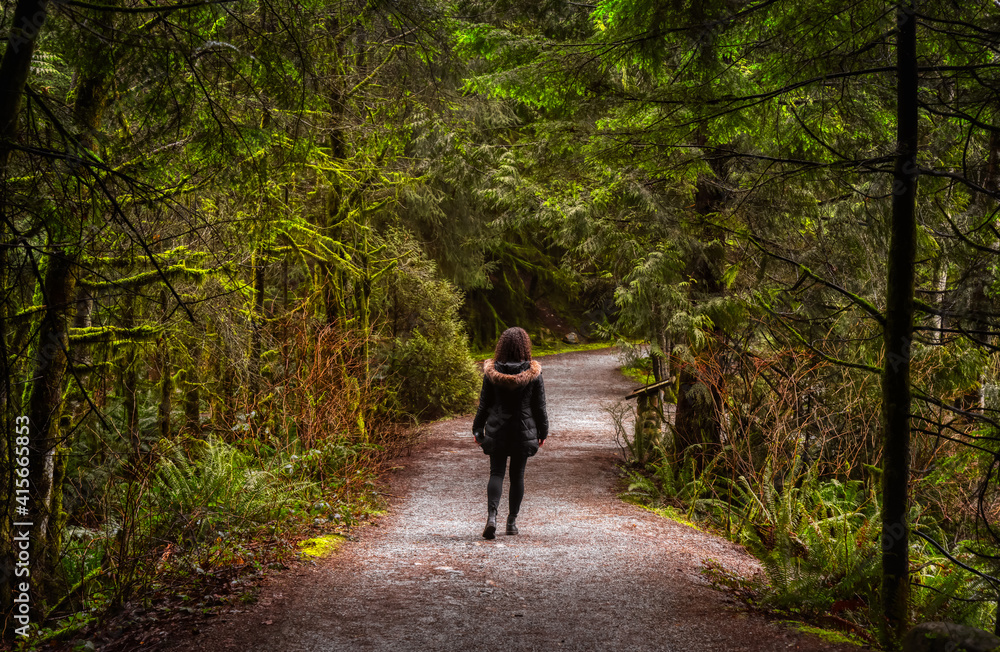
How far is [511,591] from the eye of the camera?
4.96 m

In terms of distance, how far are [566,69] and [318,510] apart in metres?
4.84

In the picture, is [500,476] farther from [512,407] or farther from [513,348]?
[513,348]

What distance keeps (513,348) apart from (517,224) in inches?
235

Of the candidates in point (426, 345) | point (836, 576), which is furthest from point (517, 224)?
point (836, 576)

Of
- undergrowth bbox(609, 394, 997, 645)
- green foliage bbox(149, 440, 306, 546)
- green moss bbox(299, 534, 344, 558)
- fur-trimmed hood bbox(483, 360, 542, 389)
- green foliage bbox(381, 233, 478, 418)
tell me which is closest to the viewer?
undergrowth bbox(609, 394, 997, 645)

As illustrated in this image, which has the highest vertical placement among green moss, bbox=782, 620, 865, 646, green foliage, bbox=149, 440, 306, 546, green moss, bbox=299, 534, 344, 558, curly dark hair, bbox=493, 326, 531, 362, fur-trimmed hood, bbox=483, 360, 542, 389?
curly dark hair, bbox=493, 326, 531, 362

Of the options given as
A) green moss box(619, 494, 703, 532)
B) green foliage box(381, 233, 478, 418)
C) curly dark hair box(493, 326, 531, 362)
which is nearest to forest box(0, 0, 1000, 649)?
green moss box(619, 494, 703, 532)

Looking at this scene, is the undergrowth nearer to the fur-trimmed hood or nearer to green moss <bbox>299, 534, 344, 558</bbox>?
the fur-trimmed hood

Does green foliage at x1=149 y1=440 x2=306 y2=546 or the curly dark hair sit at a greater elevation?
the curly dark hair

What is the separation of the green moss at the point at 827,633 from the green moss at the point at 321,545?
12.0 feet

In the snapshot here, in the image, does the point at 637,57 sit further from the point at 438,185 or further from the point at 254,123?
the point at 438,185

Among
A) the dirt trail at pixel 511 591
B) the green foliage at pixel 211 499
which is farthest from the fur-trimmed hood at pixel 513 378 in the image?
the green foliage at pixel 211 499

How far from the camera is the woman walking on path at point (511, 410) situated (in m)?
6.53

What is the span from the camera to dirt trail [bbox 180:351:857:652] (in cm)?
405
